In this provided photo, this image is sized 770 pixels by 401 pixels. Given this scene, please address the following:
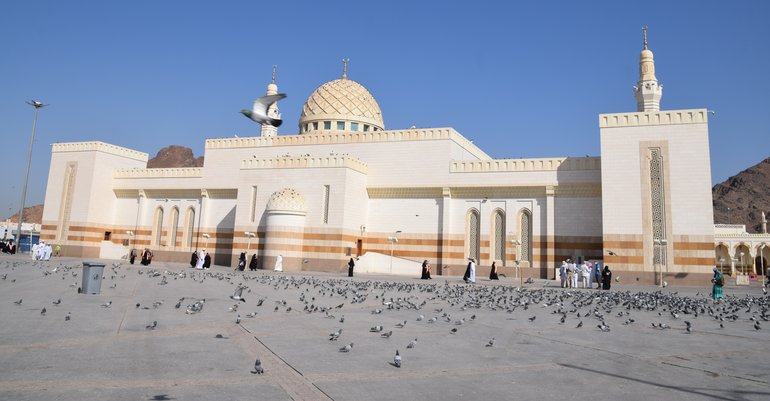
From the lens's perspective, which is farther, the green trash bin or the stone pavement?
the green trash bin

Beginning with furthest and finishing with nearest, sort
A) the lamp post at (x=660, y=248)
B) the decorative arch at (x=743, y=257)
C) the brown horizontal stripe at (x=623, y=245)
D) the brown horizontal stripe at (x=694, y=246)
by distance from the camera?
the decorative arch at (x=743, y=257) → the brown horizontal stripe at (x=623, y=245) → the lamp post at (x=660, y=248) → the brown horizontal stripe at (x=694, y=246)

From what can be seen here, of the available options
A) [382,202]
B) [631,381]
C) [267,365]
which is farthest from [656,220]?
[267,365]

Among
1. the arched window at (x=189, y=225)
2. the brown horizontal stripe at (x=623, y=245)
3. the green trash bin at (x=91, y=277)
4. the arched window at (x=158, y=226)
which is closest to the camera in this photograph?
the green trash bin at (x=91, y=277)

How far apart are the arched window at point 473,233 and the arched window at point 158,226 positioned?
23.5 metres

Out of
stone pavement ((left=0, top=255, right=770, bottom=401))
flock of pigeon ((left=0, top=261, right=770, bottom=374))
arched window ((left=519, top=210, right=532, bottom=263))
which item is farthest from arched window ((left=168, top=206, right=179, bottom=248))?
stone pavement ((left=0, top=255, right=770, bottom=401))

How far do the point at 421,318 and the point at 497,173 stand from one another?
901 inches

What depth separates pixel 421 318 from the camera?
9.90 metres

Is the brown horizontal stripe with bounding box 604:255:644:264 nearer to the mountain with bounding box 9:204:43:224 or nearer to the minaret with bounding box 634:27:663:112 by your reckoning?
the minaret with bounding box 634:27:663:112

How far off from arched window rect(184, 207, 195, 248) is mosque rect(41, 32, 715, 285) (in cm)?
8

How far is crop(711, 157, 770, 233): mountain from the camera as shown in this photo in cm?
8894

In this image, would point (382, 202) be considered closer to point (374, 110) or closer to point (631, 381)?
point (374, 110)

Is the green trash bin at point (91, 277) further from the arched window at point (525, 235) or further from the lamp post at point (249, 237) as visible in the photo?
the arched window at point (525, 235)

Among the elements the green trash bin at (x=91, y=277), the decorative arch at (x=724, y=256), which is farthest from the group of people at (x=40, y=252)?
the decorative arch at (x=724, y=256)

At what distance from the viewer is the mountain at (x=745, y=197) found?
8894 centimetres
